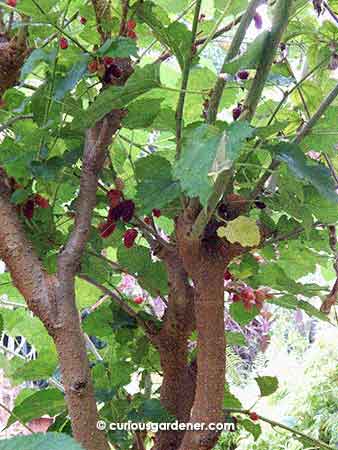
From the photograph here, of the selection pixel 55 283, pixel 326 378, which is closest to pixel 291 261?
pixel 55 283

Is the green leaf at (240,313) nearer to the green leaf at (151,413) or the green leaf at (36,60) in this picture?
the green leaf at (151,413)

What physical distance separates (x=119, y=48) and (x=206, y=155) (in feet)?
0.41

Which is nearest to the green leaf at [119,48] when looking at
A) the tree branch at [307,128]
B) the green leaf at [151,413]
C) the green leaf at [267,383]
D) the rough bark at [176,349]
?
the tree branch at [307,128]

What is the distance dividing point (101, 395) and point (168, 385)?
70 millimetres

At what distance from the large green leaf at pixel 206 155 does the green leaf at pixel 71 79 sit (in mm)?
124

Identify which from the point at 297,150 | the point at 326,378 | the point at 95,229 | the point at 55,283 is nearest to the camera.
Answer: the point at 297,150

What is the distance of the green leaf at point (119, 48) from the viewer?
475mm

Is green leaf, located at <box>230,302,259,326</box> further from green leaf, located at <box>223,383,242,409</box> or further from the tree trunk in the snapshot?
the tree trunk

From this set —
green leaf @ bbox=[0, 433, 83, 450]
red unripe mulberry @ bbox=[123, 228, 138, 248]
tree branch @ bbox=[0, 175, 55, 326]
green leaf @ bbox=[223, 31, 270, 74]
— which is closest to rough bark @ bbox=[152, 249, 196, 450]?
red unripe mulberry @ bbox=[123, 228, 138, 248]

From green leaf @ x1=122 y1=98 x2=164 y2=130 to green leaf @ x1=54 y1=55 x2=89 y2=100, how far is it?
0.06 metres

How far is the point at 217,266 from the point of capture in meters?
0.57

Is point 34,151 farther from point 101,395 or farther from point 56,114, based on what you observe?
point 101,395

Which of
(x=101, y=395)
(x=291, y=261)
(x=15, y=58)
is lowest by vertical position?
(x=101, y=395)

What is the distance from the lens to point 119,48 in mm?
479
